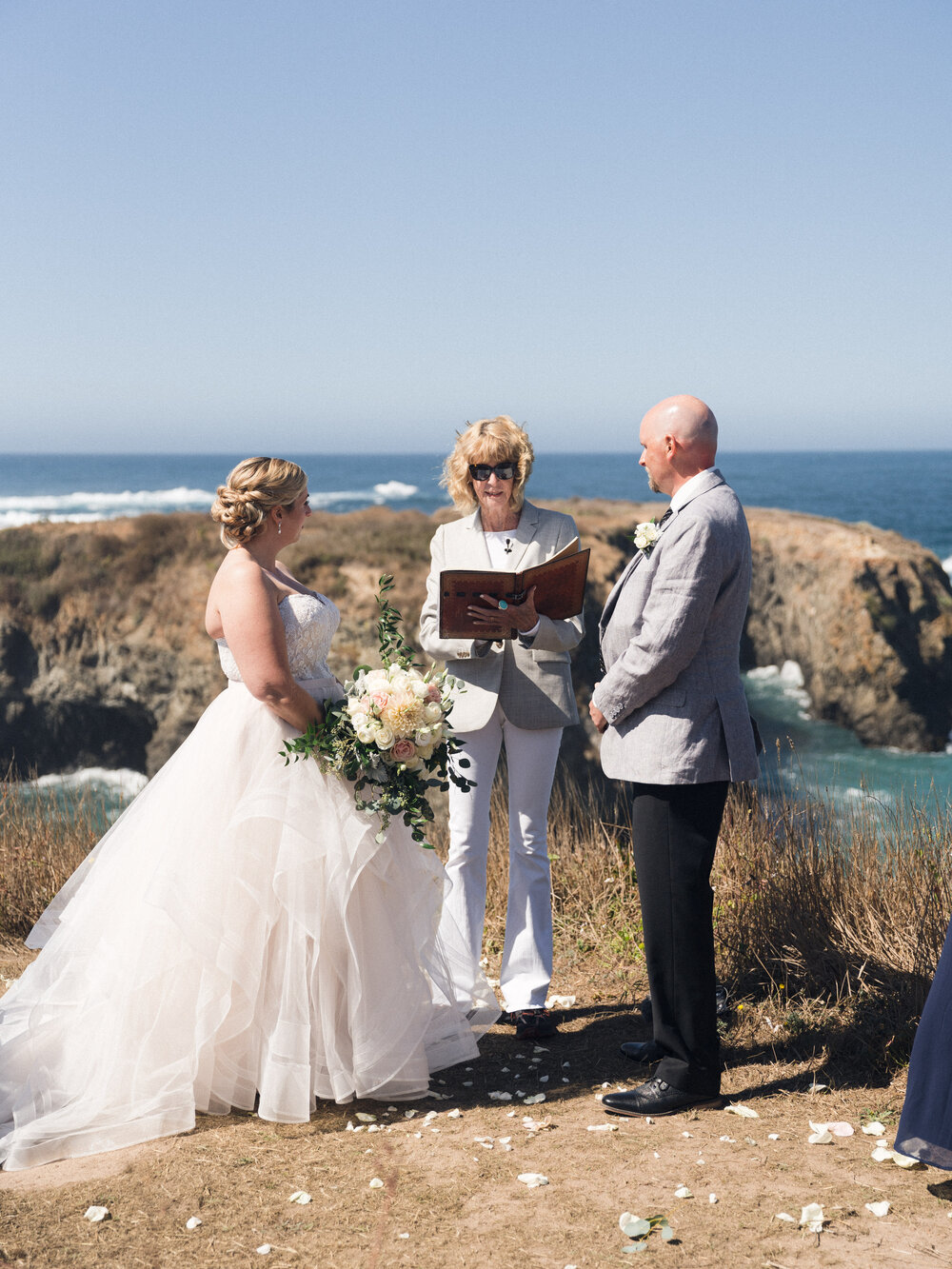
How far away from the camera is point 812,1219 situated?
2.74 meters

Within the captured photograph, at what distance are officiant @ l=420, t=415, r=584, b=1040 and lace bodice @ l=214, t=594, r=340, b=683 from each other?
1.80ft

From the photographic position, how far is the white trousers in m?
4.19

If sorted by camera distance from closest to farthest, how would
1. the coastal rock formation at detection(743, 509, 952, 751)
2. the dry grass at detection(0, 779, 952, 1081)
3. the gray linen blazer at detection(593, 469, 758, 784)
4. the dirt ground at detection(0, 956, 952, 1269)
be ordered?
1. the dirt ground at detection(0, 956, 952, 1269)
2. the gray linen blazer at detection(593, 469, 758, 784)
3. the dry grass at detection(0, 779, 952, 1081)
4. the coastal rock formation at detection(743, 509, 952, 751)

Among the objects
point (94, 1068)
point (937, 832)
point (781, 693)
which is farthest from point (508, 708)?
point (781, 693)

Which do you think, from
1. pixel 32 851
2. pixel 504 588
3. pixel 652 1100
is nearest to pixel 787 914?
pixel 652 1100

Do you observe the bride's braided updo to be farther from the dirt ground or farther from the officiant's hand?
the dirt ground

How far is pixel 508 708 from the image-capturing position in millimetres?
4137

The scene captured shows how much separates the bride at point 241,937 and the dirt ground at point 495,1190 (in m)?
0.17

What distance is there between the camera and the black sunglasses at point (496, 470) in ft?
13.7

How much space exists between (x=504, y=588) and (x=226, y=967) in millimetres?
1647

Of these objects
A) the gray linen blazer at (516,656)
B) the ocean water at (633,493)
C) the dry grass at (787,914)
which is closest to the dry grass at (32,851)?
the dry grass at (787,914)

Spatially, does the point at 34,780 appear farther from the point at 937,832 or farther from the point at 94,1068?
the point at 937,832

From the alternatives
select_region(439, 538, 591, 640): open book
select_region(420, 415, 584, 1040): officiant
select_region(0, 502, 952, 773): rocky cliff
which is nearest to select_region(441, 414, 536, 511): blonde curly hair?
select_region(420, 415, 584, 1040): officiant

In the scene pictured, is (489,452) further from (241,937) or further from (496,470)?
(241,937)
